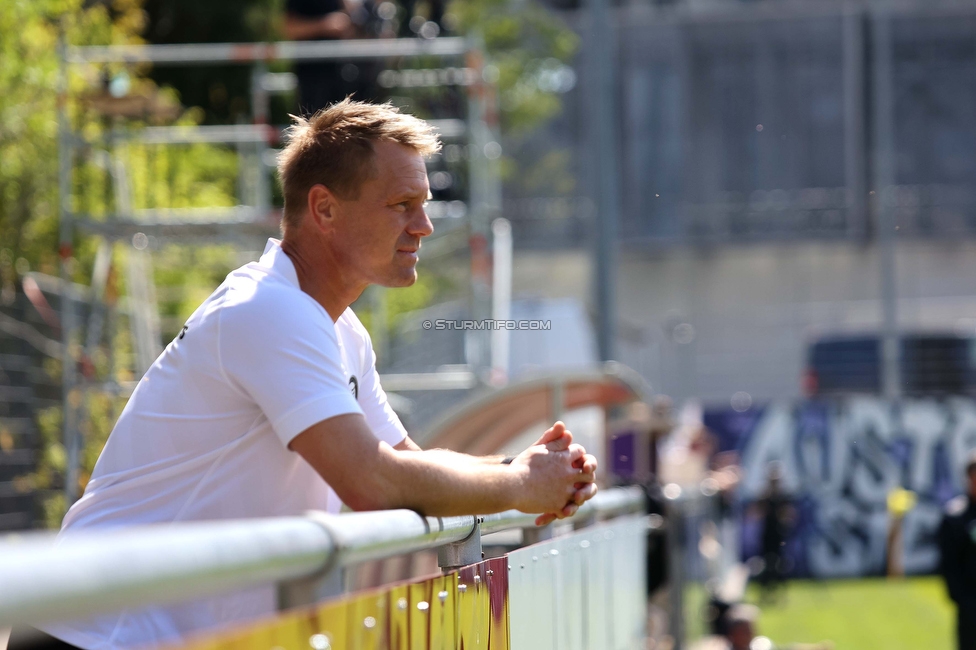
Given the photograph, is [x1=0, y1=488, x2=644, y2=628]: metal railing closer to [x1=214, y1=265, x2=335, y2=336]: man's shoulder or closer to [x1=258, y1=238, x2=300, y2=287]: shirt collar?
[x1=214, y1=265, x2=335, y2=336]: man's shoulder

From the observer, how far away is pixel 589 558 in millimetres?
4801

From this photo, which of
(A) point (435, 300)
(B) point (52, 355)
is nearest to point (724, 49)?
(A) point (435, 300)

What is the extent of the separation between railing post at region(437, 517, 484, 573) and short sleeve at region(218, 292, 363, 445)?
0.47 metres

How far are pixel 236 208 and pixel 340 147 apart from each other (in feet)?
28.1

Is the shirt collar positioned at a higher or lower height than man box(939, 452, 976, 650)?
higher

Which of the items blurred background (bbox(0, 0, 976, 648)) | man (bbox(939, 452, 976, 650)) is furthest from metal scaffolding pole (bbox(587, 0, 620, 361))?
man (bbox(939, 452, 976, 650))

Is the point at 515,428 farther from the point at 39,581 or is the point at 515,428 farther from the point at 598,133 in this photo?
the point at 39,581

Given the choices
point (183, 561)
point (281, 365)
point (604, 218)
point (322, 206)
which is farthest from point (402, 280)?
point (604, 218)

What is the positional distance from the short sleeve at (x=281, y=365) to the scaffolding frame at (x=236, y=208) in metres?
7.60

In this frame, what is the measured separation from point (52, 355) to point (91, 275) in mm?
1875

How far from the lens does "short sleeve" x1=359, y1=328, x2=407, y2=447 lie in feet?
10.3

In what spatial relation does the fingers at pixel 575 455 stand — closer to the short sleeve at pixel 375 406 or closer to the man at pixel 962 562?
the short sleeve at pixel 375 406

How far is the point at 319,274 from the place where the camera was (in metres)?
2.79

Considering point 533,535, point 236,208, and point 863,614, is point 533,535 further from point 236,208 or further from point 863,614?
point 863,614
